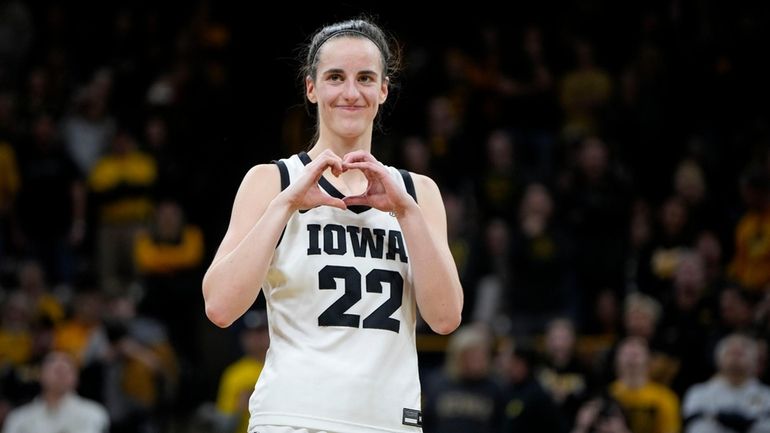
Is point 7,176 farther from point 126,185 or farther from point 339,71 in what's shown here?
point 339,71

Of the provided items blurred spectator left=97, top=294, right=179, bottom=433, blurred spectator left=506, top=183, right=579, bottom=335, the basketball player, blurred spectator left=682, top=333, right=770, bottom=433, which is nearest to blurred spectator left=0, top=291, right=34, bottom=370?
blurred spectator left=97, top=294, right=179, bottom=433

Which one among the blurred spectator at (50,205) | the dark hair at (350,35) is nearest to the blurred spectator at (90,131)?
the blurred spectator at (50,205)

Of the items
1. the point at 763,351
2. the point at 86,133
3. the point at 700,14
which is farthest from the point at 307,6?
the point at 763,351

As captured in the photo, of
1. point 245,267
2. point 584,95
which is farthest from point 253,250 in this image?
point 584,95

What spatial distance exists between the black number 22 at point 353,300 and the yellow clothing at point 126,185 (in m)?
8.94

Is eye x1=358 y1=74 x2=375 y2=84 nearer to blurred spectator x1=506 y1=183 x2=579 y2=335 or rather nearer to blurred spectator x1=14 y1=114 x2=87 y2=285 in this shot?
blurred spectator x1=506 y1=183 x2=579 y2=335

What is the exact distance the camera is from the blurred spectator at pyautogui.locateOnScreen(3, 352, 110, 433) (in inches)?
392

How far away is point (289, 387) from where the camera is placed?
3.91 meters

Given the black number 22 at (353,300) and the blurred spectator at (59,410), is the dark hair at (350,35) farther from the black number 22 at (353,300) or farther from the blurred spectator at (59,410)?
the blurred spectator at (59,410)

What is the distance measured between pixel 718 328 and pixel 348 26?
6.56m

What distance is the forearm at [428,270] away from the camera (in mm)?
3996

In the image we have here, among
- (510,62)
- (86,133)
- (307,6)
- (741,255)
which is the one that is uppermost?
(307,6)

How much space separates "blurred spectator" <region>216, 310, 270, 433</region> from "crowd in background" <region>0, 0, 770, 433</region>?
30mm

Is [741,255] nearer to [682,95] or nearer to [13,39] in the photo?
[682,95]
